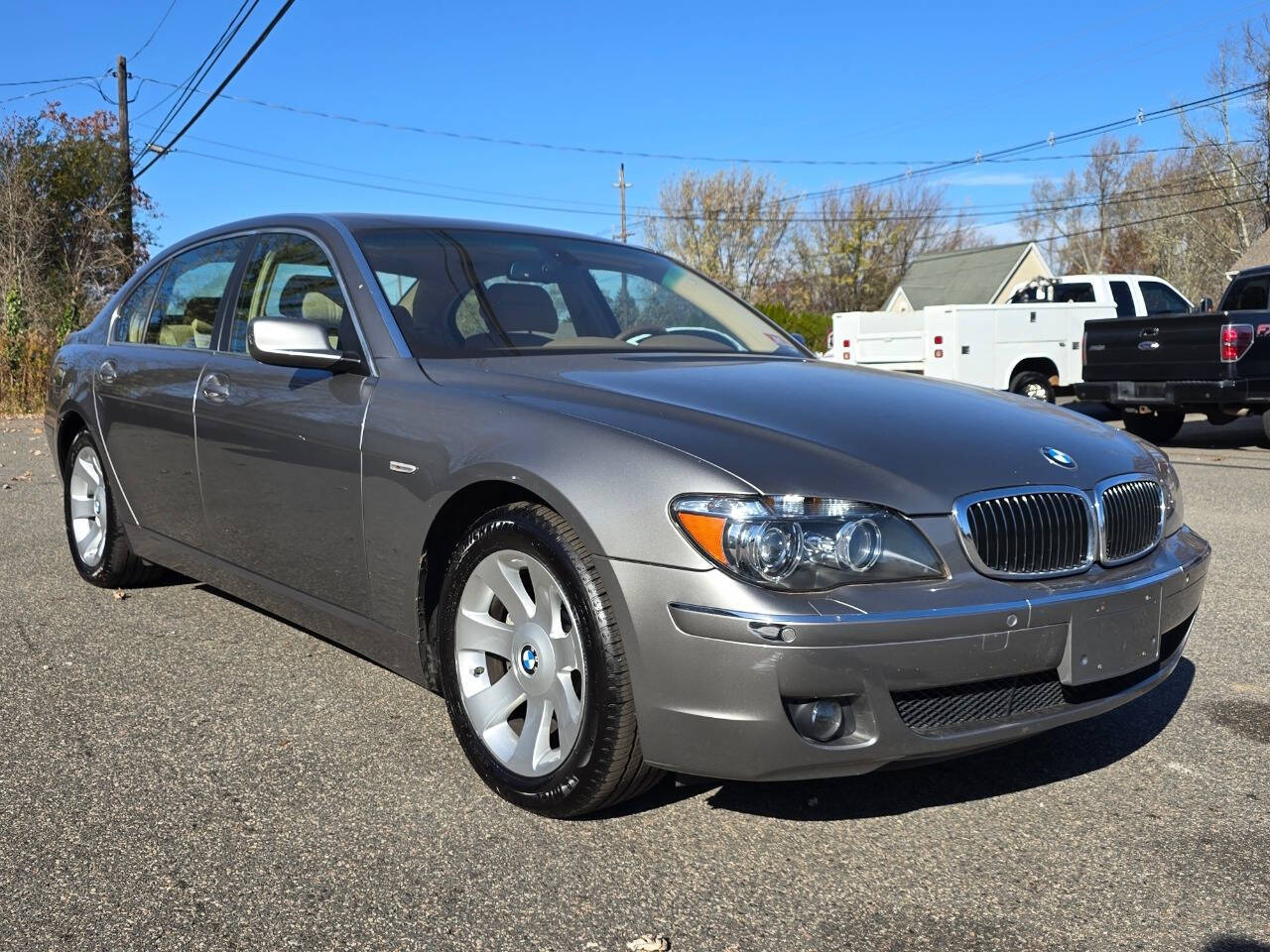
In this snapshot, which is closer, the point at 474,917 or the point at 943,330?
the point at 474,917

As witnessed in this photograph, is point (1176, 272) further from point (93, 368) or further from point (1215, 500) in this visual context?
point (93, 368)

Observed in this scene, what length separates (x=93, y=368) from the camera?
18.0 ft

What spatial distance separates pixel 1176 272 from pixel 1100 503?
6080 cm

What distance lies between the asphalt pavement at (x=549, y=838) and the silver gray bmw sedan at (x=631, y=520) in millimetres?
257

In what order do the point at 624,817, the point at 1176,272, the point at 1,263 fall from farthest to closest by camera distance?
the point at 1176,272
the point at 1,263
the point at 624,817

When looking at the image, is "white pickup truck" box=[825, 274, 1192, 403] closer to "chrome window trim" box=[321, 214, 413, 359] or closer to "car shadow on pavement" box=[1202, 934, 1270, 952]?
"chrome window trim" box=[321, 214, 413, 359]

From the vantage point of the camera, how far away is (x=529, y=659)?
3160 mm

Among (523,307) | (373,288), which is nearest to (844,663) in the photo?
(523,307)

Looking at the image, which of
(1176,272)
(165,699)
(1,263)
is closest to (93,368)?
(165,699)

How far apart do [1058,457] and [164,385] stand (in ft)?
10.8

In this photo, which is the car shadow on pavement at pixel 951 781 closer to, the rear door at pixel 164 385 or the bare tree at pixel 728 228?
the rear door at pixel 164 385

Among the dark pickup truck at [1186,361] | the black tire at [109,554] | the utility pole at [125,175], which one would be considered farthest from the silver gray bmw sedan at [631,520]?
the utility pole at [125,175]

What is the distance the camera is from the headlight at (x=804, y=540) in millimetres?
2695

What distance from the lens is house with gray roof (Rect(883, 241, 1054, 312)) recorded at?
51.6 metres
